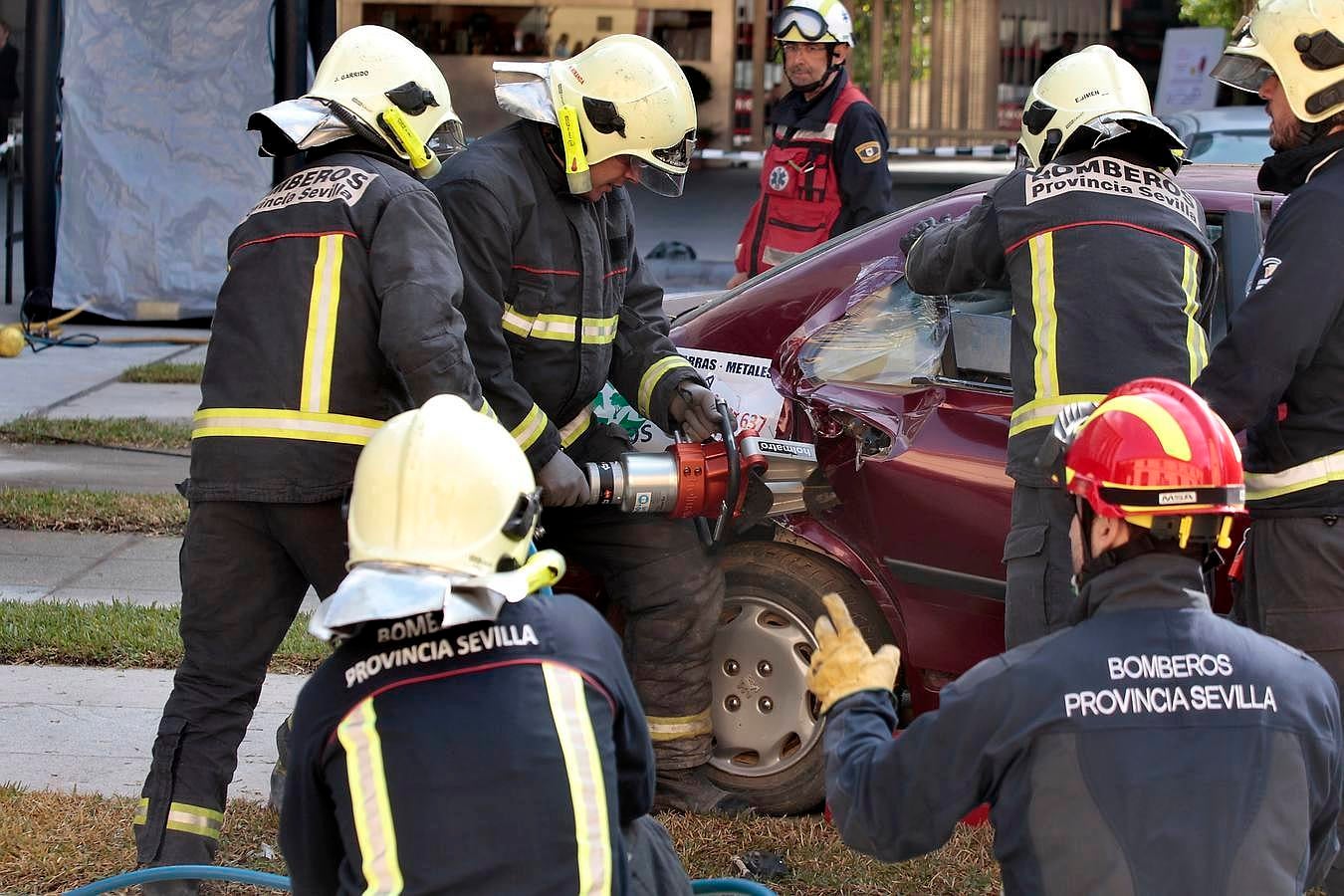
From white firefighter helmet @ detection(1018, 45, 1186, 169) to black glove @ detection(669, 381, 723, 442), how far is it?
3.28ft

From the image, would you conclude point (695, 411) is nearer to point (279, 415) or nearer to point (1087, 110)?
point (279, 415)

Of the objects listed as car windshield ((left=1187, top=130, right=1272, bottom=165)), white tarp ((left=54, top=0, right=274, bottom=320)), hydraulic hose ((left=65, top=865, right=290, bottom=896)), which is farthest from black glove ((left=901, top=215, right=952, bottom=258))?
white tarp ((left=54, top=0, right=274, bottom=320))

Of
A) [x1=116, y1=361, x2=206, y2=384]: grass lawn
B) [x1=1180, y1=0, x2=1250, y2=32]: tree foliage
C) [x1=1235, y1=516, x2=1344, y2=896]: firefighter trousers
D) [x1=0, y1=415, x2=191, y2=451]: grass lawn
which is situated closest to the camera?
[x1=1235, y1=516, x2=1344, y2=896]: firefighter trousers

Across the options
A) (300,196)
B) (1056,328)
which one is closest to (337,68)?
(300,196)

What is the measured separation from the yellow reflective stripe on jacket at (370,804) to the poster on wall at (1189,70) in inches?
565

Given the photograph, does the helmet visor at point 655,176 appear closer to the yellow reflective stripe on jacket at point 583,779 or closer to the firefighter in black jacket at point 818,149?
the yellow reflective stripe on jacket at point 583,779

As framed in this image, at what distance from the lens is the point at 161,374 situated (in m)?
9.88

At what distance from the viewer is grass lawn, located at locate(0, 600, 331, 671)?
5.32 m

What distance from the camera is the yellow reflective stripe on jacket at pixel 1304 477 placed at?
3.46 meters

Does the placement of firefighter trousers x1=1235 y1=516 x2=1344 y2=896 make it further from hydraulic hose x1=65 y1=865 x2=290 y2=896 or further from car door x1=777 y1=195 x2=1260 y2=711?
hydraulic hose x1=65 y1=865 x2=290 y2=896

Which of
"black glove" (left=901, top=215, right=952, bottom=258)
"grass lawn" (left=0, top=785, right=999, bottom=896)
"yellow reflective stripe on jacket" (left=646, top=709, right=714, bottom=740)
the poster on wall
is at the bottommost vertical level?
"grass lawn" (left=0, top=785, right=999, bottom=896)

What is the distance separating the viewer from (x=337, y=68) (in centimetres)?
382

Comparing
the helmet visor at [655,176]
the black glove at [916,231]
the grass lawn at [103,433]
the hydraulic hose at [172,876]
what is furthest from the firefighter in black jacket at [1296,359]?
the grass lawn at [103,433]

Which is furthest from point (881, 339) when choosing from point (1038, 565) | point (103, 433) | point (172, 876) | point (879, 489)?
point (103, 433)
